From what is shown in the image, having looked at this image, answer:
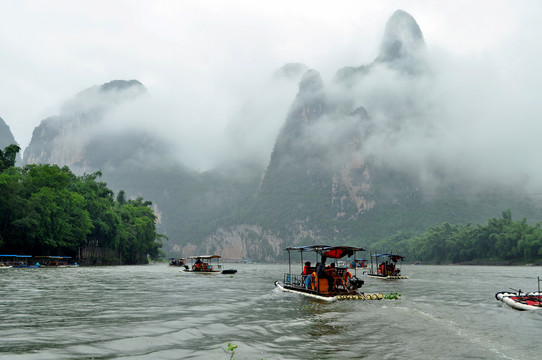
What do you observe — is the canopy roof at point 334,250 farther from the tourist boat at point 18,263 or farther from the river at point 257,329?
the tourist boat at point 18,263

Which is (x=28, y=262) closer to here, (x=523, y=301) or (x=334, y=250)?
(x=334, y=250)

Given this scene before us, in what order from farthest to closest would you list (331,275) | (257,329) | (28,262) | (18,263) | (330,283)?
(28,262)
(18,263)
(331,275)
(330,283)
(257,329)

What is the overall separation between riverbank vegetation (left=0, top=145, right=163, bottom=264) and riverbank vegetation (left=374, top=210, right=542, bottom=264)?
91633 mm

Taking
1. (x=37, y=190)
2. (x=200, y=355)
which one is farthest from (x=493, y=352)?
(x=37, y=190)

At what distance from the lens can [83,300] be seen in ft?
73.6

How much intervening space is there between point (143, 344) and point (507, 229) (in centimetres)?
12797

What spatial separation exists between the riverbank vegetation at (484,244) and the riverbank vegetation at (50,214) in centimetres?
9163

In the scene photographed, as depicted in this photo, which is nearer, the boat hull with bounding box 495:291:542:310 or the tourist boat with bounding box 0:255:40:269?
the boat hull with bounding box 495:291:542:310

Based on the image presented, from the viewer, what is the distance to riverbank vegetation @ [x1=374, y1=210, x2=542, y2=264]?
11106cm

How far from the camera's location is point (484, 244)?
123812 millimetres

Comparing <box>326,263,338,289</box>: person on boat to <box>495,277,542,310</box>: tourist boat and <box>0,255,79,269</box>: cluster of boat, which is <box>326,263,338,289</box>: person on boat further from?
<box>0,255,79,269</box>: cluster of boat

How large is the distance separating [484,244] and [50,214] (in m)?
109

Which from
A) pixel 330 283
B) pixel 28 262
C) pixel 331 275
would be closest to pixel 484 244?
pixel 28 262

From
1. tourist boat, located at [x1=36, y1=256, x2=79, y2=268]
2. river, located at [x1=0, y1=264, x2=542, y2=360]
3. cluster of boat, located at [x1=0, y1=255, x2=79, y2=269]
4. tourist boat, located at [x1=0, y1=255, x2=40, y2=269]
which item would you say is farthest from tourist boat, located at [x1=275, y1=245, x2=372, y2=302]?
tourist boat, located at [x1=36, y1=256, x2=79, y2=268]
